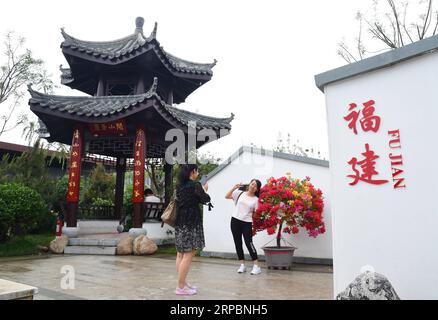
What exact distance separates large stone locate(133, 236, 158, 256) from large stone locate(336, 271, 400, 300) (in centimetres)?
716

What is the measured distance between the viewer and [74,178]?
10.0 meters

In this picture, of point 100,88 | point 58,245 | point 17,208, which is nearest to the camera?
point 17,208

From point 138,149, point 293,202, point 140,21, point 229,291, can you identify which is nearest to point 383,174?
point 229,291

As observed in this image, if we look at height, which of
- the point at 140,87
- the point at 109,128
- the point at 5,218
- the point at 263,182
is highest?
the point at 140,87

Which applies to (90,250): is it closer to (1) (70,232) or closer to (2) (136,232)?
(1) (70,232)

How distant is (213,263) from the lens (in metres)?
7.41

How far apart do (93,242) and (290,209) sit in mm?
5812

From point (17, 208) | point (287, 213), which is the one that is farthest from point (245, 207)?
point (17, 208)

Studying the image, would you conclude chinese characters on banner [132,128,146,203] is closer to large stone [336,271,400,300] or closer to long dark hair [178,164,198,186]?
long dark hair [178,164,198,186]

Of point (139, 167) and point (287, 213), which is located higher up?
point (139, 167)

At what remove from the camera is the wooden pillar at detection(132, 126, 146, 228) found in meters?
9.77

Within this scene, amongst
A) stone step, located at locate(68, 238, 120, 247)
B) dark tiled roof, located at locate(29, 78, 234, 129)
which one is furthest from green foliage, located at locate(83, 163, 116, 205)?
stone step, located at locate(68, 238, 120, 247)

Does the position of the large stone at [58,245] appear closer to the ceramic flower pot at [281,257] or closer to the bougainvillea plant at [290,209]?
the bougainvillea plant at [290,209]
